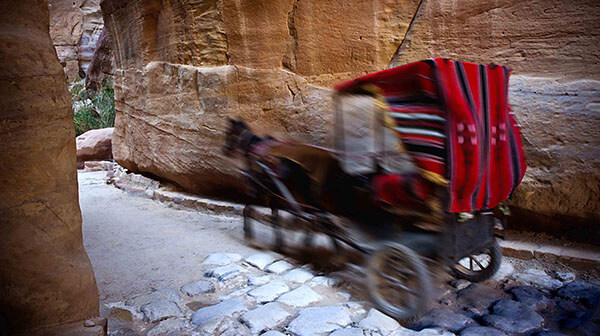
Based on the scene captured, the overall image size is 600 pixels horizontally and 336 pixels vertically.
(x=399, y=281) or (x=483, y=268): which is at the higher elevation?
(x=399, y=281)

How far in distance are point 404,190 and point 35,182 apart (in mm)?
2146

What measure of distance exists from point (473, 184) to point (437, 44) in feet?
7.50

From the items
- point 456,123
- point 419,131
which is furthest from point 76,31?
point 456,123

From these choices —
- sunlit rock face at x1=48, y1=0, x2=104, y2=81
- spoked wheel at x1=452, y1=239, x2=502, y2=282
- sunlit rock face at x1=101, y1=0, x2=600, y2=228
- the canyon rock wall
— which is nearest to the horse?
spoked wheel at x1=452, y1=239, x2=502, y2=282

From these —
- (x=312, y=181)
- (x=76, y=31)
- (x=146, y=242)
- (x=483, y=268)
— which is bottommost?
(x=146, y=242)

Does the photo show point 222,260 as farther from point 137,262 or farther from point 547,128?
point 547,128

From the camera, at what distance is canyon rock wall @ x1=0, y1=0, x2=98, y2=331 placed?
2.10 meters

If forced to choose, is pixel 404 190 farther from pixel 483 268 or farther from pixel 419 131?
pixel 483 268

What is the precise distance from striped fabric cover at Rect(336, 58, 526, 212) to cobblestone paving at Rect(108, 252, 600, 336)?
798mm

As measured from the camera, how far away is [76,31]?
2073cm

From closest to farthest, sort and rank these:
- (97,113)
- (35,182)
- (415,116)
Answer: (35,182) < (415,116) < (97,113)

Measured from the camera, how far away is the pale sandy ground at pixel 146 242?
12.7 feet

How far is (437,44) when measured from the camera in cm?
475

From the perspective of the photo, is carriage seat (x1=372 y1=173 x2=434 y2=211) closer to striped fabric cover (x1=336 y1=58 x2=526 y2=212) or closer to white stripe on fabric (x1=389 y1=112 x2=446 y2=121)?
striped fabric cover (x1=336 y1=58 x2=526 y2=212)
